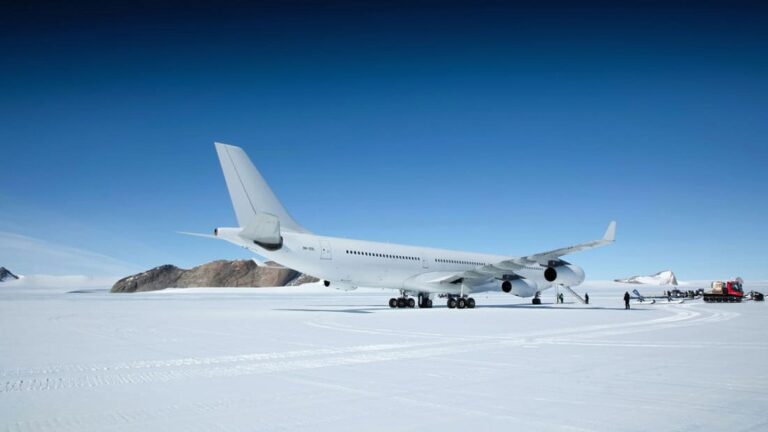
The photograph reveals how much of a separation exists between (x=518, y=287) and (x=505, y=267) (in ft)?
7.57

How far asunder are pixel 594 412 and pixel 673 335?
33.3 ft

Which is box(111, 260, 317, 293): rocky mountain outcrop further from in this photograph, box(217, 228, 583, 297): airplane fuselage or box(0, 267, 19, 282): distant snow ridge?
box(217, 228, 583, 297): airplane fuselage

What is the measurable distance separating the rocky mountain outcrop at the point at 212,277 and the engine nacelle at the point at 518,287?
13121 centimetres

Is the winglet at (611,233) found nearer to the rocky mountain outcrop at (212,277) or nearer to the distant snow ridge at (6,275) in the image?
the rocky mountain outcrop at (212,277)

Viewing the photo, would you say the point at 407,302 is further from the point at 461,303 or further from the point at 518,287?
the point at 518,287

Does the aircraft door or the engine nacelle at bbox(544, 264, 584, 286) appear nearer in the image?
the aircraft door

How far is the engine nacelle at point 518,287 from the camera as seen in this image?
32438mm

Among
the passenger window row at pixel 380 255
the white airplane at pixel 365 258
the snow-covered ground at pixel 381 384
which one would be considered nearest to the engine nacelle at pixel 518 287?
the white airplane at pixel 365 258

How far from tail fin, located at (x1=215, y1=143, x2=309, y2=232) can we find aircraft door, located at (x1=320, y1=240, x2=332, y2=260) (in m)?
3.42

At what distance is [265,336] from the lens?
13133 mm

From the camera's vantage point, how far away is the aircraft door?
26.8 meters

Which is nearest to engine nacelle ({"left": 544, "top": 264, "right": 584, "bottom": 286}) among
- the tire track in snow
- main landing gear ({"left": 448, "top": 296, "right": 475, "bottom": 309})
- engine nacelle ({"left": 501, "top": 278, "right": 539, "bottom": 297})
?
engine nacelle ({"left": 501, "top": 278, "right": 539, "bottom": 297})

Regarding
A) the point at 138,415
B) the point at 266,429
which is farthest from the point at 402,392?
the point at 138,415

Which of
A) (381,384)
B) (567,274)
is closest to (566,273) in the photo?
(567,274)
